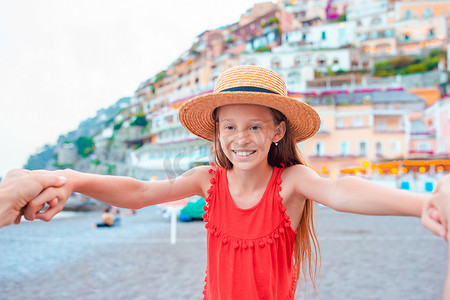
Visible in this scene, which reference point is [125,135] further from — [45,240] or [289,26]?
[45,240]

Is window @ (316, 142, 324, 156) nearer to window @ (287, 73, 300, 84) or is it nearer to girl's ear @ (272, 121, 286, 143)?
window @ (287, 73, 300, 84)

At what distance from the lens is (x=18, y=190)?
84 cm

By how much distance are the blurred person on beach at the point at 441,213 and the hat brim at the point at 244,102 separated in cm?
59

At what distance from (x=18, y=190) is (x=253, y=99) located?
0.73 metres

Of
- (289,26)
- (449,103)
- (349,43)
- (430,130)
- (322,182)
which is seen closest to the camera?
(322,182)

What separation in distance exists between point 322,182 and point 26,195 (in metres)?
0.86

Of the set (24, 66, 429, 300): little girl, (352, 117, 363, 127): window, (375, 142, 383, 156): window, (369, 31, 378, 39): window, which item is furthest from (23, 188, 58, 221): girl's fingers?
(369, 31, 378, 39): window

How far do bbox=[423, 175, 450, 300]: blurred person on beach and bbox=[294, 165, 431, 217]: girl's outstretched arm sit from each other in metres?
0.04

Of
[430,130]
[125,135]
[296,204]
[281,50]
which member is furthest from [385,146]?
[125,135]

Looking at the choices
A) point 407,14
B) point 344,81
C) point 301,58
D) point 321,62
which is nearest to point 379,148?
point 344,81

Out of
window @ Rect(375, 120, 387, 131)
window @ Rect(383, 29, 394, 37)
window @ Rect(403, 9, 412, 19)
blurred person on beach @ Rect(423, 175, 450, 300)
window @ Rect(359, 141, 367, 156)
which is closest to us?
blurred person on beach @ Rect(423, 175, 450, 300)

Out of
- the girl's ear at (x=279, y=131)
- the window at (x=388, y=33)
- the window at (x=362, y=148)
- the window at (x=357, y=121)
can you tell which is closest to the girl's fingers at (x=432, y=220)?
the girl's ear at (x=279, y=131)

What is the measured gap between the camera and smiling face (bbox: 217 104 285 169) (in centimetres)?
124

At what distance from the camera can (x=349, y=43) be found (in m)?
39.4
